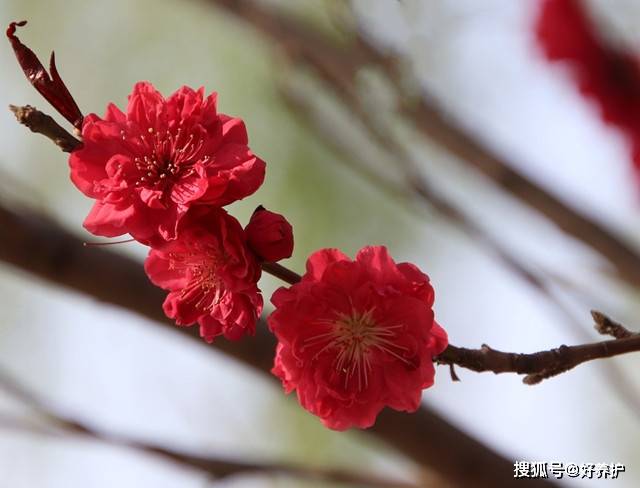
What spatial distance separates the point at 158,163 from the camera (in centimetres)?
113

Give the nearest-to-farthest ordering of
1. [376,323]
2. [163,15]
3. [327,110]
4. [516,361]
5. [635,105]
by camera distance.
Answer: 1. [516,361]
2. [376,323]
3. [635,105]
4. [327,110]
5. [163,15]

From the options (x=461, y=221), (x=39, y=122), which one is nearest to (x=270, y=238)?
(x=39, y=122)

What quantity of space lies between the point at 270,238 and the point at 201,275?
12 cm

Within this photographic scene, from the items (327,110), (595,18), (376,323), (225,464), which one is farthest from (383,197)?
(376,323)

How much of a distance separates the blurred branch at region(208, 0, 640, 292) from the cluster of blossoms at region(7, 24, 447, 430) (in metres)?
1.20

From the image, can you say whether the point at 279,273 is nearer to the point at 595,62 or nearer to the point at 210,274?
the point at 210,274

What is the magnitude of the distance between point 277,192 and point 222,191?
2.55 m

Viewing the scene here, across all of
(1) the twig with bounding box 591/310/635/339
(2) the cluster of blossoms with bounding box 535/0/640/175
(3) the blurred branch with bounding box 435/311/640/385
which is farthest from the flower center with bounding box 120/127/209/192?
(2) the cluster of blossoms with bounding box 535/0/640/175

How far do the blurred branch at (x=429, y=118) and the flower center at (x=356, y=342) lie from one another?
1.20m

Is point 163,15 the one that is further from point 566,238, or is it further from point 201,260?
point 201,260

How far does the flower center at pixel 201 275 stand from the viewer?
108cm

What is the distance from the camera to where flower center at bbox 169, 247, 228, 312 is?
3.55 ft

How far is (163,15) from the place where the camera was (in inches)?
158

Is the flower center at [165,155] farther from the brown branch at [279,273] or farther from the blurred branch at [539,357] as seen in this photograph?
the blurred branch at [539,357]
